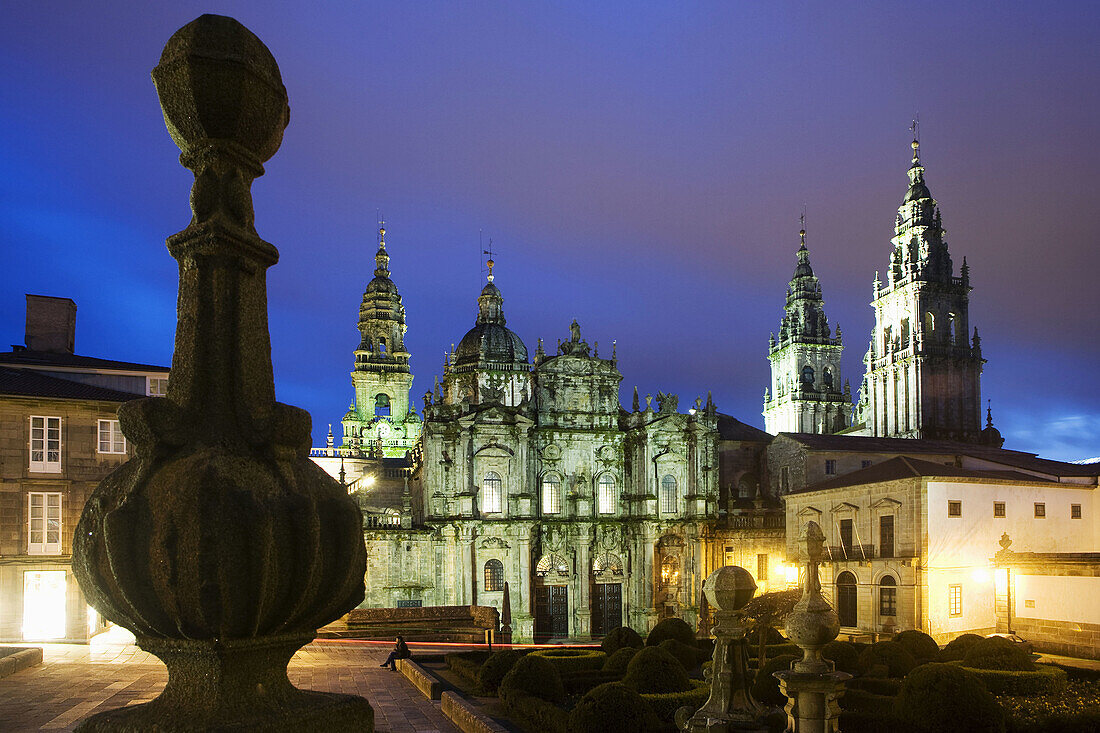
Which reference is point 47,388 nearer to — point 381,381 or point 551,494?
point 551,494

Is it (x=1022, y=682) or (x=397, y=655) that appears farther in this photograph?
(x=397, y=655)

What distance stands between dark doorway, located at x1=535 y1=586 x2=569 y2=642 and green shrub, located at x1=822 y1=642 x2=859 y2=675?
2726cm

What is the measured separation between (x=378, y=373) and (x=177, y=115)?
282 feet

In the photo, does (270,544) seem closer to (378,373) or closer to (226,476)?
(226,476)

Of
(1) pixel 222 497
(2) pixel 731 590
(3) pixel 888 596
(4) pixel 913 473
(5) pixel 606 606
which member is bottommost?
(5) pixel 606 606

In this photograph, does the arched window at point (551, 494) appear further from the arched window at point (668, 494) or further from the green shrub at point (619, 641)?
the green shrub at point (619, 641)

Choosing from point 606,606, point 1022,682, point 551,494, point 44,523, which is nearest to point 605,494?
point 551,494

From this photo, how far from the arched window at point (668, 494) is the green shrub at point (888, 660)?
2846 cm

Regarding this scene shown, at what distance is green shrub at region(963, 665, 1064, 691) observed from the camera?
68.7 feet

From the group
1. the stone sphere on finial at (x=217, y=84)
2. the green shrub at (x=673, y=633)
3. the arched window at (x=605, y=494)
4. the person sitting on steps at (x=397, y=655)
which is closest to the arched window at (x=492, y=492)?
the arched window at (x=605, y=494)

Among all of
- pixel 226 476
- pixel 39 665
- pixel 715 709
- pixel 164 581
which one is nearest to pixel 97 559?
pixel 164 581

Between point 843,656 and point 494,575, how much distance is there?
1101 inches

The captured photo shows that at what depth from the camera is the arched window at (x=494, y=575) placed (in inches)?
1919

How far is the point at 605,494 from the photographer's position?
52.7 metres
